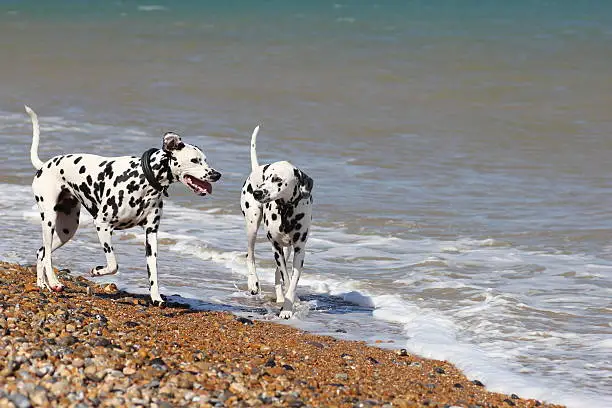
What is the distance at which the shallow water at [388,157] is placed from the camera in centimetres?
1025

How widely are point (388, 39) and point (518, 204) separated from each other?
74.4 feet

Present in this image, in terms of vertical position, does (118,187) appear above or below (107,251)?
above

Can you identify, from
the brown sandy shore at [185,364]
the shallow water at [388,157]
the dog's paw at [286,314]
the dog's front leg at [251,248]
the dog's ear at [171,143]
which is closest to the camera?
the brown sandy shore at [185,364]

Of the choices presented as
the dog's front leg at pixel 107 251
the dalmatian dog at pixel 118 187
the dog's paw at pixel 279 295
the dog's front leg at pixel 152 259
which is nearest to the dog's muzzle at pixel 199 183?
the dalmatian dog at pixel 118 187

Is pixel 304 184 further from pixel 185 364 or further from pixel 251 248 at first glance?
pixel 185 364

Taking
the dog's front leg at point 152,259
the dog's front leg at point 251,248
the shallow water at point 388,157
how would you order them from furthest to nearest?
1. the dog's front leg at point 251,248
2. the shallow water at point 388,157
3. the dog's front leg at point 152,259

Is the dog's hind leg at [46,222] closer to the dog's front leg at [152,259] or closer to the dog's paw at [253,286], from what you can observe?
the dog's front leg at [152,259]

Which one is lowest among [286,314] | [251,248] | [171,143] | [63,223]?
[286,314]

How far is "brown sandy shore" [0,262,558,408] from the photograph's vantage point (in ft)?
21.4

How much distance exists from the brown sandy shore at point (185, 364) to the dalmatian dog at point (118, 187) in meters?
0.41

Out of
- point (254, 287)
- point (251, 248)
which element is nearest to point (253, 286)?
point (254, 287)

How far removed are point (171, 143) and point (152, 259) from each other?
3.42ft

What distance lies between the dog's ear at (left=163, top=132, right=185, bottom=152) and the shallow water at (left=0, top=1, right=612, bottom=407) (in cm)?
182

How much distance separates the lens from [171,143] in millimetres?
9273
